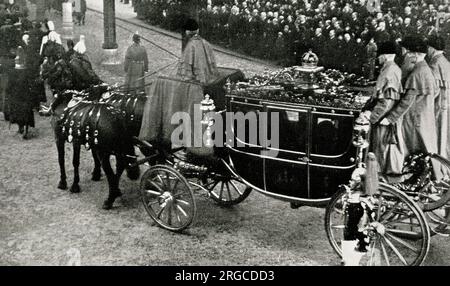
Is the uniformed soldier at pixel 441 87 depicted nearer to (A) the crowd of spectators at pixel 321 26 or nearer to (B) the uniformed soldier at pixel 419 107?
(B) the uniformed soldier at pixel 419 107

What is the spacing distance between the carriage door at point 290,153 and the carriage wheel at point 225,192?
0.87 meters

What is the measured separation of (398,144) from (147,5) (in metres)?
19.0

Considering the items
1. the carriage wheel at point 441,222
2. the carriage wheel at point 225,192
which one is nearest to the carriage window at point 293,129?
the carriage wheel at point 225,192

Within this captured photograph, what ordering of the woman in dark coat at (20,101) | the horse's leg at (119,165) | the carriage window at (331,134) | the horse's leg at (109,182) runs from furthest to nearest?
1. the woman in dark coat at (20,101)
2. the horse's leg at (119,165)
3. the horse's leg at (109,182)
4. the carriage window at (331,134)

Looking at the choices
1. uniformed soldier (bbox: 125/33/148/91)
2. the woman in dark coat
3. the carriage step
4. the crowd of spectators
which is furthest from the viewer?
the crowd of spectators

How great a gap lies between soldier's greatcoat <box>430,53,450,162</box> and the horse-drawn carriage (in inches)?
24.9

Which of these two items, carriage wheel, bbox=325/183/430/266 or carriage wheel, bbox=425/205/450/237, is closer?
carriage wheel, bbox=325/183/430/266

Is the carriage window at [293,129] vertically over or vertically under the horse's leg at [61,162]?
over

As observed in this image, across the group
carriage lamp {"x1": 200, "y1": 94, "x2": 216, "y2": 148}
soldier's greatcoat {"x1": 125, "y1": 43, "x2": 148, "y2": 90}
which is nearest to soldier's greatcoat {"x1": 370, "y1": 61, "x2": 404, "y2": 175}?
carriage lamp {"x1": 200, "y1": 94, "x2": 216, "y2": 148}

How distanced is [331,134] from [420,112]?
108cm

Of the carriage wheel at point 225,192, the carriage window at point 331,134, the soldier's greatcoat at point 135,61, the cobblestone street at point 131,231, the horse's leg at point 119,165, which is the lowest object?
the cobblestone street at point 131,231

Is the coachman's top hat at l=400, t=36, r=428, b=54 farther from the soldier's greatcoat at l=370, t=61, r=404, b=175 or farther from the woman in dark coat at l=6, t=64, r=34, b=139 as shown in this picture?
the woman in dark coat at l=6, t=64, r=34, b=139

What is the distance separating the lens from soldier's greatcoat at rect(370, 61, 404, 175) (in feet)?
18.1

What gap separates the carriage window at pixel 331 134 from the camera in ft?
18.0
